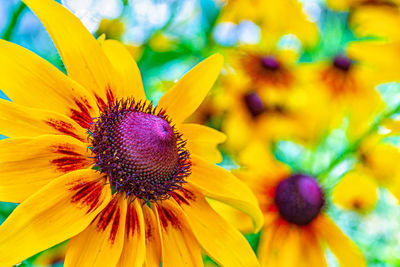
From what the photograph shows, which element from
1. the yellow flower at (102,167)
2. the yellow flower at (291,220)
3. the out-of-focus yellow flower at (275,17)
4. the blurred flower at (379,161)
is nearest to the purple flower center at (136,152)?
the yellow flower at (102,167)

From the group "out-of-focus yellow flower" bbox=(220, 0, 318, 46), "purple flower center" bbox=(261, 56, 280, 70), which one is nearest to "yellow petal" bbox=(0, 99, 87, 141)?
"out-of-focus yellow flower" bbox=(220, 0, 318, 46)

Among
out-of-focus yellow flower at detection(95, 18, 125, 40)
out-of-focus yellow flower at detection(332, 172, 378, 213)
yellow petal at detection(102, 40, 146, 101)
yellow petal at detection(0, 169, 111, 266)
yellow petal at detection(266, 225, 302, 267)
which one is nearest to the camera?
yellow petal at detection(0, 169, 111, 266)

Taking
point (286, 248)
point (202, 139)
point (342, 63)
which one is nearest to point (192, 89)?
point (202, 139)

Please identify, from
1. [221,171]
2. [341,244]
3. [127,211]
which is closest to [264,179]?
[341,244]

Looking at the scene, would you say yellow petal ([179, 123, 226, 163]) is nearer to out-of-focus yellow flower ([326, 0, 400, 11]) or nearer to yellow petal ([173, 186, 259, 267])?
yellow petal ([173, 186, 259, 267])

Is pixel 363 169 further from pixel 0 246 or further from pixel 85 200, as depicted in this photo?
pixel 0 246

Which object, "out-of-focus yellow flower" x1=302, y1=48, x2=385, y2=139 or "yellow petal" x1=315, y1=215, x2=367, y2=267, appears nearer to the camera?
"yellow petal" x1=315, y1=215, x2=367, y2=267

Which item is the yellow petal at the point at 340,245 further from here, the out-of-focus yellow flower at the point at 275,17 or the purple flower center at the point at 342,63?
the purple flower center at the point at 342,63
